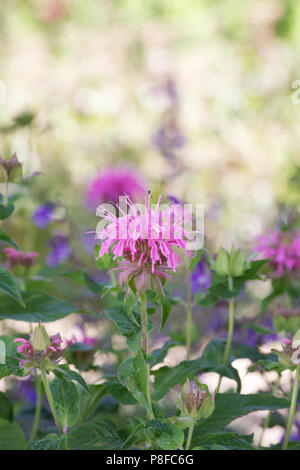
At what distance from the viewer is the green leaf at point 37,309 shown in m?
0.64

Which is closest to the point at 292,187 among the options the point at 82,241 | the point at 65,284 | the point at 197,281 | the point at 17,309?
the point at 82,241

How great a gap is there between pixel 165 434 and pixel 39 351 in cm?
12

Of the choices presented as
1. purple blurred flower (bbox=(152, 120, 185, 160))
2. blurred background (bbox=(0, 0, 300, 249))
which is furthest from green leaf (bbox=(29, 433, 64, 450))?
purple blurred flower (bbox=(152, 120, 185, 160))

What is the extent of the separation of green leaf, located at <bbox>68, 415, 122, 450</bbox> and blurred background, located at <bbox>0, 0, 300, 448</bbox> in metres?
0.86

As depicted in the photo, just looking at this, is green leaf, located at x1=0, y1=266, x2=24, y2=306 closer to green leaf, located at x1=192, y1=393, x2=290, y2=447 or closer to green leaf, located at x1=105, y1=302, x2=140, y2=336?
green leaf, located at x1=105, y1=302, x2=140, y2=336

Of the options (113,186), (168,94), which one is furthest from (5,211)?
(168,94)

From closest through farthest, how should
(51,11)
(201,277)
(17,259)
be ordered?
(17,259), (201,277), (51,11)

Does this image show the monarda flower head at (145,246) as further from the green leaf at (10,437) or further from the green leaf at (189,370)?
the green leaf at (10,437)

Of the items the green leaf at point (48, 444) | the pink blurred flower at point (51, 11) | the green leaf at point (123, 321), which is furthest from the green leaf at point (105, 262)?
the pink blurred flower at point (51, 11)

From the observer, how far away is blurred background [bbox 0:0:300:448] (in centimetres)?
195

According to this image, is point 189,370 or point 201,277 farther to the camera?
point 201,277

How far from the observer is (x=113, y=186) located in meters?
1.19

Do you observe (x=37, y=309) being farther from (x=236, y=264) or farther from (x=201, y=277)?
(x=201, y=277)
